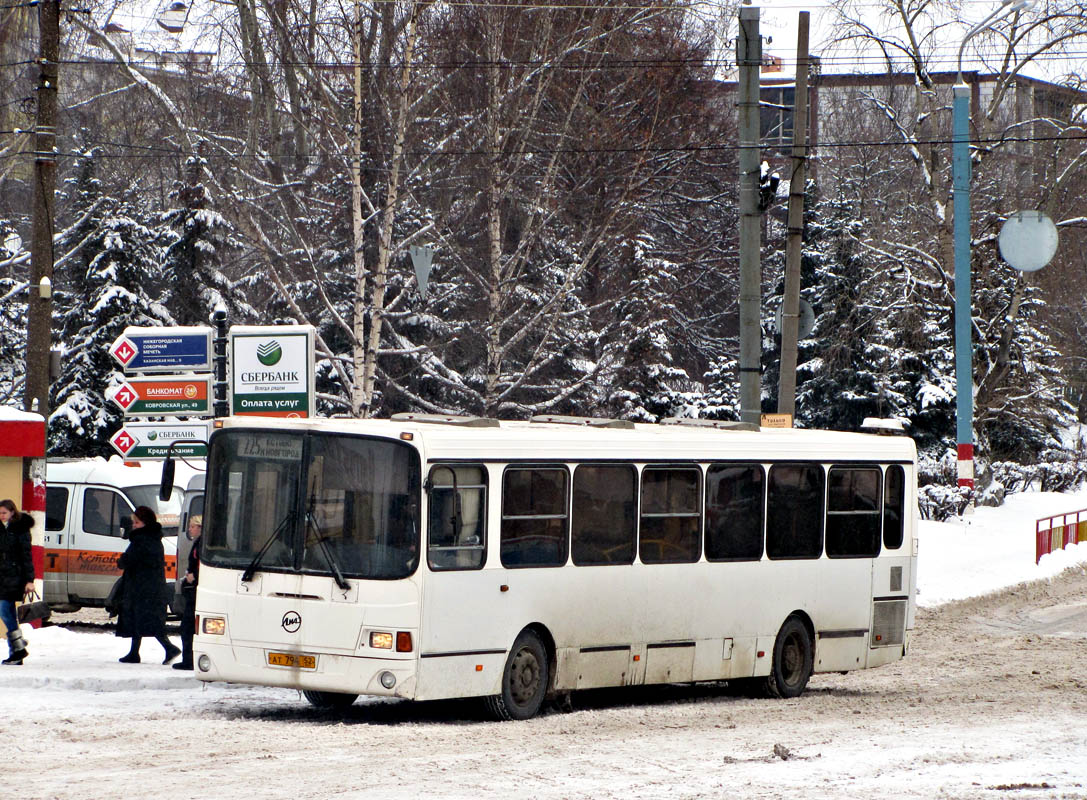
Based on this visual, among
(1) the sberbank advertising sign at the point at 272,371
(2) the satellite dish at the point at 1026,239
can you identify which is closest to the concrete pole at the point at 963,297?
(2) the satellite dish at the point at 1026,239

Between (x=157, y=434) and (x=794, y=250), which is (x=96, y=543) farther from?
(x=794, y=250)

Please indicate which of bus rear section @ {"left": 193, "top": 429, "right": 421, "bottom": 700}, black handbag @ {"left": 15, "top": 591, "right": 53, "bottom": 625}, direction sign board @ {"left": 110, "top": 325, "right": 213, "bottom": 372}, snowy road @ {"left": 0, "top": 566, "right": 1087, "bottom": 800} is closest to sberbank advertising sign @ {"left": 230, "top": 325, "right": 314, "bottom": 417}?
direction sign board @ {"left": 110, "top": 325, "right": 213, "bottom": 372}

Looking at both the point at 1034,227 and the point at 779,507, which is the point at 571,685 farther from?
the point at 1034,227

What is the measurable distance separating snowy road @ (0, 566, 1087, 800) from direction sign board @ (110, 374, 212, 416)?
3.50 metres

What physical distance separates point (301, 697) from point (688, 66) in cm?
2188

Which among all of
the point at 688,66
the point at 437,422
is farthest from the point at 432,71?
the point at 437,422

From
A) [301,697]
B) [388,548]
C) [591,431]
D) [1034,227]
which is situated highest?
[1034,227]

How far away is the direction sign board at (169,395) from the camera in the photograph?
19094 millimetres

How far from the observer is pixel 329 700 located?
13.5 m

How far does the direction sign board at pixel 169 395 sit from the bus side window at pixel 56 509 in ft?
14.7

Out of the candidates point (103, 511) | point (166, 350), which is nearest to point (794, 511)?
point (166, 350)

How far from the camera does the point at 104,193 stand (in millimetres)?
40125

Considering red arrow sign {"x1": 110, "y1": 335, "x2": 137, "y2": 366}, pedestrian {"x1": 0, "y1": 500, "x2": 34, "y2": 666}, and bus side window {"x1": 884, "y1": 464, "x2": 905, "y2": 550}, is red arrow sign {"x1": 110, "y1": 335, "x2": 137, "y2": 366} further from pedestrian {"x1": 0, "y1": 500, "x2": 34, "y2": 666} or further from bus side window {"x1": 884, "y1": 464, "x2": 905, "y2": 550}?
bus side window {"x1": 884, "y1": 464, "x2": 905, "y2": 550}

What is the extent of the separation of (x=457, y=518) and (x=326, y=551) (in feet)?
3.37
